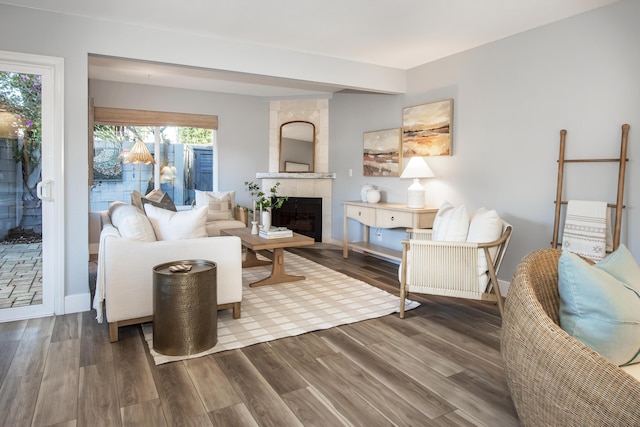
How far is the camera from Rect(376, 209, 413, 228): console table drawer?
4.72 meters

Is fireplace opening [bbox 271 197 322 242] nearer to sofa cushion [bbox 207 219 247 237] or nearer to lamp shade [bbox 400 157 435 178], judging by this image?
sofa cushion [bbox 207 219 247 237]

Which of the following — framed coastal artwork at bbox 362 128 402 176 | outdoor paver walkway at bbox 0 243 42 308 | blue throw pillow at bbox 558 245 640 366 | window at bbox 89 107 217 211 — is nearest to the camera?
blue throw pillow at bbox 558 245 640 366

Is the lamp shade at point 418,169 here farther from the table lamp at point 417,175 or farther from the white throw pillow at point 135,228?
the white throw pillow at point 135,228

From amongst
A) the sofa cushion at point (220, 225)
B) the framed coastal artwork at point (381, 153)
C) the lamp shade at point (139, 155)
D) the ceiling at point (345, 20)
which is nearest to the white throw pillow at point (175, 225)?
the ceiling at point (345, 20)

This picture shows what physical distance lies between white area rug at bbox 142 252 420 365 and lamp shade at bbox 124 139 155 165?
2.81 meters

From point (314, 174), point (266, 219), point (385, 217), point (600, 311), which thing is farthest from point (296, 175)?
point (600, 311)

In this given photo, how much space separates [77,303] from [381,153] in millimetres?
3871

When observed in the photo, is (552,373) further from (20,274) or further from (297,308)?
(20,274)

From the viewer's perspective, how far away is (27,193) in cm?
331

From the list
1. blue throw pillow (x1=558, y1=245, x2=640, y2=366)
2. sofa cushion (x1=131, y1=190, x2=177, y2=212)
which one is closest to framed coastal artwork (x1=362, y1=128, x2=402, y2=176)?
sofa cushion (x1=131, y1=190, x2=177, y2=212)

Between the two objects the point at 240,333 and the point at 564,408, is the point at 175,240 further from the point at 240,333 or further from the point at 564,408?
the point at 564,408

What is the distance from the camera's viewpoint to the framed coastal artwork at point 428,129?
464 cm

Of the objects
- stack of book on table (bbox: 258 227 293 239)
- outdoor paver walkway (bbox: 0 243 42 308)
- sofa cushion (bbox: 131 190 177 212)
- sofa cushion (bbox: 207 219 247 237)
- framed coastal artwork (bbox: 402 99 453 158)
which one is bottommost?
outdoor paver walkway (bbox: 0 243 42 308)

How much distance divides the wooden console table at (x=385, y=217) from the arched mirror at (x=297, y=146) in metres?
1.48
